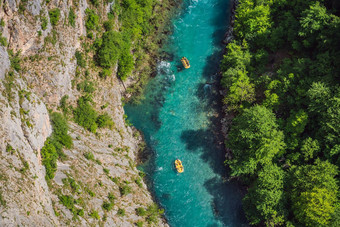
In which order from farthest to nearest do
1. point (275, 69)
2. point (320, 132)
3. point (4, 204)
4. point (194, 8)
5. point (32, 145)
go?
point (194, 8) < point (275, 69) < point (320, 132) < point (32, 145) < point (4, 204)

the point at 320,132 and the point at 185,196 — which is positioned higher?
the point at 320,132

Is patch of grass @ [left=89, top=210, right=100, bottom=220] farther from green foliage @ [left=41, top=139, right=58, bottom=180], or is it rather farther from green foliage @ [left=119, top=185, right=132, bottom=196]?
green foliage @ [left=119, top=185, right=132, bottom=196]

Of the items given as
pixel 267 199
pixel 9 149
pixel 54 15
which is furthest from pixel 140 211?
pixel 54 15

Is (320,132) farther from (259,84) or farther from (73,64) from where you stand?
(73,64)

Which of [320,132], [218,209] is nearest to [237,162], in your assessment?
[218,209]

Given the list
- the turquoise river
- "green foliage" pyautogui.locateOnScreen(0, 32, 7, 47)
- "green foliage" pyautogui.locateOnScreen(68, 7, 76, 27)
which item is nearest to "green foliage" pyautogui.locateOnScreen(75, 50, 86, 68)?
"green foliage" pyautogui.locateOnScreen(68, 7, 76, 27)

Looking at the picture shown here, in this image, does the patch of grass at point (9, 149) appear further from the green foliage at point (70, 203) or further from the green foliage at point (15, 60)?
the green foliage at point (15, 60)

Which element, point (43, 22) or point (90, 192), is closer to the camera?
point (90, 192)

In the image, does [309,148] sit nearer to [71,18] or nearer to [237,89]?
[237,89]
